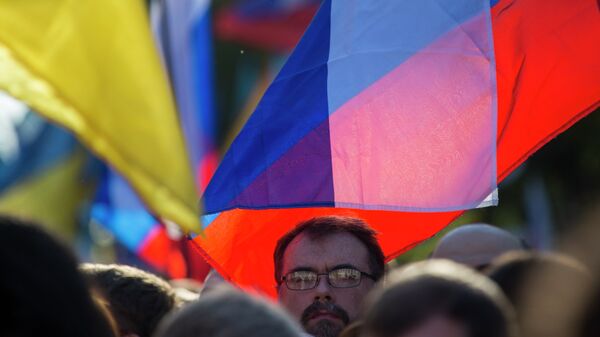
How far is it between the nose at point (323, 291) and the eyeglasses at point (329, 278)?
0.01 metres

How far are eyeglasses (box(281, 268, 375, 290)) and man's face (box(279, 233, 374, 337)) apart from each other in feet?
0.05

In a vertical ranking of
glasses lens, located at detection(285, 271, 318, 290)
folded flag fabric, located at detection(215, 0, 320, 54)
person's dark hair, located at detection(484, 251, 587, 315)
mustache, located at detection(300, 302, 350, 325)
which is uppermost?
folded flag fabric, located at detection(215, 0, 320, 54)

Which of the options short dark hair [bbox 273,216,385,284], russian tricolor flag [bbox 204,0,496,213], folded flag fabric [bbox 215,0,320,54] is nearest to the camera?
short dark hair [bbox 273,216,385,284]

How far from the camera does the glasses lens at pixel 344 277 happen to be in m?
5.06

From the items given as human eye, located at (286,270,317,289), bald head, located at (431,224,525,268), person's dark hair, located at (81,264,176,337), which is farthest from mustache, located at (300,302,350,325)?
bald head, located at (431,224,525,268)

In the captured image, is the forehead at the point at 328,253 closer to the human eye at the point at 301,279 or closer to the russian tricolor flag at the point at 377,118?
the human eye at the point at 301,279

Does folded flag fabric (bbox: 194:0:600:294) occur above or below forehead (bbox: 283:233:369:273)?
above

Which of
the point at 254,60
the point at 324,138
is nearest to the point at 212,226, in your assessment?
the point at 324,138

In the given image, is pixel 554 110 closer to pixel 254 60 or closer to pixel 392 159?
pixel 392 159

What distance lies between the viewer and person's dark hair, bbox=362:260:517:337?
9.26 feet

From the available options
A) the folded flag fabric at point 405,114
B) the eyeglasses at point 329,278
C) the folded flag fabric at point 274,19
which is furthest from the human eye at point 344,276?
the folded flag fabric at point 274,19

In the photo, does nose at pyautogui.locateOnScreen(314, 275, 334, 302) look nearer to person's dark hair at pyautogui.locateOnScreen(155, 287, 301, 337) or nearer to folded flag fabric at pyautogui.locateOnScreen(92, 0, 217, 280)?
folded flag fabric at pyautogui.locateOnScreen(92, 0, 217, 280)

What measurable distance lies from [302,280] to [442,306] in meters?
2.27

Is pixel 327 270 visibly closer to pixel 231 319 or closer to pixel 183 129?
pixel 231 319
